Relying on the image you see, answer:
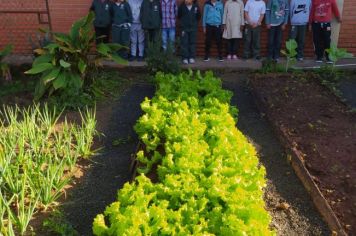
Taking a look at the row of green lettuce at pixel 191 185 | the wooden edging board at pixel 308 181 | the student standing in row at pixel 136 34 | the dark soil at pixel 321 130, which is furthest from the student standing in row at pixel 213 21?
the row of green lettuce at pixel 191 185

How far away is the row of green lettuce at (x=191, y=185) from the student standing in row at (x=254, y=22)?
14.2 feet

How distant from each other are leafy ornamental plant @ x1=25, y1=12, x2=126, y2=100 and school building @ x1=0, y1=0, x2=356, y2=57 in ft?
7.82

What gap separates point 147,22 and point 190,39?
3.05 ft

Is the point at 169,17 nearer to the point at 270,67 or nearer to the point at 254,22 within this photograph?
the point at 254,22

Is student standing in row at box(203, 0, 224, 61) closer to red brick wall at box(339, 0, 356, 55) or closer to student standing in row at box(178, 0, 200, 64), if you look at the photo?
student standing in row at box(178, 0, 200, 64)

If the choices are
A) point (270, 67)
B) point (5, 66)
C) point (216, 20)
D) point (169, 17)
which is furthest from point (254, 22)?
point (5, 66)

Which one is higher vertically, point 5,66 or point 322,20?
point 322,20

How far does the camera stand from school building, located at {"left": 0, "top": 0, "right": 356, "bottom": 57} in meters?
9.23

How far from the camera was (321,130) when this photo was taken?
573cm

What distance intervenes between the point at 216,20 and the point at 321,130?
388cm

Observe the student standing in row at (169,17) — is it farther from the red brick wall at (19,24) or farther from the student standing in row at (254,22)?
the red brick wall at (19,24)

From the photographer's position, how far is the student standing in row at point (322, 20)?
877 centimetres

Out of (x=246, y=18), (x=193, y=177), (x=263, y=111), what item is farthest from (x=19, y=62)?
(x=193, y=177)

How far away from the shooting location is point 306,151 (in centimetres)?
514
